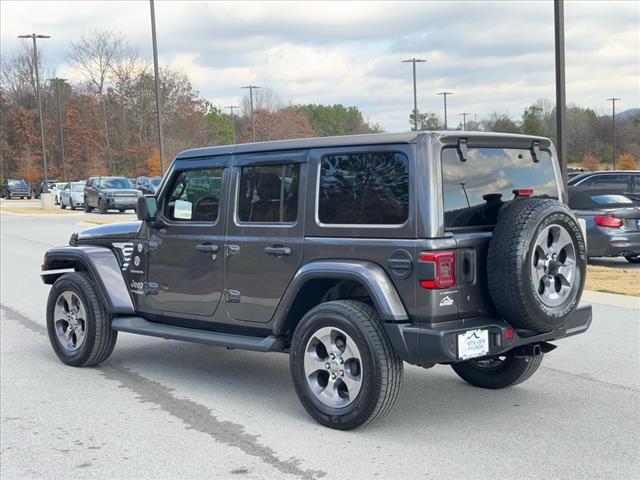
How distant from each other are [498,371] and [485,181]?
1651 mm

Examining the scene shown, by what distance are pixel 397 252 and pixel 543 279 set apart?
1.00 m

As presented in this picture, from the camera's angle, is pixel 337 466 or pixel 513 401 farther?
A: pixel 513 401

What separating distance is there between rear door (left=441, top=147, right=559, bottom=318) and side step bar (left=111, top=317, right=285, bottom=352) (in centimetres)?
146

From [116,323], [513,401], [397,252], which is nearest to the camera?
[397,252]

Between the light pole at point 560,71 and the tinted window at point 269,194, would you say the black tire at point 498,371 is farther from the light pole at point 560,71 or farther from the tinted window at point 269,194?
the light pole at point 560,71

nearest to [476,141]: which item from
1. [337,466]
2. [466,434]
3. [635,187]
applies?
[466,434]

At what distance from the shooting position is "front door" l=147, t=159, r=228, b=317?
616cm

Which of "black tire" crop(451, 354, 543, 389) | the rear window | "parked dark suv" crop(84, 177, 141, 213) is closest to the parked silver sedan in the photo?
"black tire" crop(451, 354, 543, 389)

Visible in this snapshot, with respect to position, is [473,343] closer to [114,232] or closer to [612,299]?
[114,232]

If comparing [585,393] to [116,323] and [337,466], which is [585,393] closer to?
[337,466]

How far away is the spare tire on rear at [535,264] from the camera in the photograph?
488 cm

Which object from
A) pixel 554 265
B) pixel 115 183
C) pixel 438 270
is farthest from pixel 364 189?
pixel 115 183

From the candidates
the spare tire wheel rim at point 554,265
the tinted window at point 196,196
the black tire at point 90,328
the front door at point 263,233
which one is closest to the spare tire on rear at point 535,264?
the spare tire wheel rim at point 554,265

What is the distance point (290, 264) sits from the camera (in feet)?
18.3
